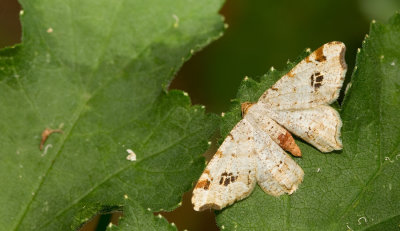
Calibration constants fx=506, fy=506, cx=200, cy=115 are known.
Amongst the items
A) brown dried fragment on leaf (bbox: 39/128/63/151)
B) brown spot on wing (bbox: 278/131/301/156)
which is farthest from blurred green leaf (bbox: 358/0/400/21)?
brown dried fragment on leaf (bbox: 39/128/63/151)

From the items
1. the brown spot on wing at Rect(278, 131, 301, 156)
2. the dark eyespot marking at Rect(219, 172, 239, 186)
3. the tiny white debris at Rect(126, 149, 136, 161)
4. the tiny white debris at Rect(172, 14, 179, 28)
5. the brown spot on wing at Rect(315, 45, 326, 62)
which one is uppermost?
the tiny white debris at Rect(172, 14, 179, 28)

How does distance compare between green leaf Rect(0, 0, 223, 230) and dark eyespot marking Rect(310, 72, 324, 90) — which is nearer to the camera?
green leaf Rect(0, 0, 223, 230)

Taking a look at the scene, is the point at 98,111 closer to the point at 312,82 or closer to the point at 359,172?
the point at 312,82

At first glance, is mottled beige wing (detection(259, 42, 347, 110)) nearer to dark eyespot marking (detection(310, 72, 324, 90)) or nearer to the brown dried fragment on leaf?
dark eyespot marking (detection(310, 72, 324, 90))

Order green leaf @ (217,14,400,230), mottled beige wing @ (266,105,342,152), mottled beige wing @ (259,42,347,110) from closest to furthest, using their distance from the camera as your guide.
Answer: green leaf @ (217,14,400,230) < mottled beige wing @ (266,105,342,152) < mottled beige wing @ (259,42,347,110)

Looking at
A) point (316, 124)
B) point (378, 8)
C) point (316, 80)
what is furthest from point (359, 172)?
point (378, 8)

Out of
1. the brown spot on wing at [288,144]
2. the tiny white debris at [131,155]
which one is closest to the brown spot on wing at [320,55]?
the brown spot on wing at [288,144]

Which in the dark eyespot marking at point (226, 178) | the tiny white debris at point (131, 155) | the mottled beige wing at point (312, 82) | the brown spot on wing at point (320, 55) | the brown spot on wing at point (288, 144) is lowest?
the dark eyespot marking at point (226, 178)

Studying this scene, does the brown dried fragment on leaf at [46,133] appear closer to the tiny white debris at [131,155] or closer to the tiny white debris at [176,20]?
the tiny white debris at [131,155]
